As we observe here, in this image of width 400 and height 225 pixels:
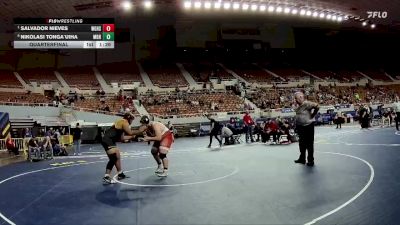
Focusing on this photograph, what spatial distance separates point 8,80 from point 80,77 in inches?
245

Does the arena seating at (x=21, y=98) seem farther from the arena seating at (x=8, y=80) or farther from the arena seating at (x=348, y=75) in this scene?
the arena seating at (x=348, y=75)

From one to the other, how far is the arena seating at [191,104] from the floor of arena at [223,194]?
18795mm

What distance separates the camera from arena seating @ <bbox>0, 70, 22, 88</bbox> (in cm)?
2838

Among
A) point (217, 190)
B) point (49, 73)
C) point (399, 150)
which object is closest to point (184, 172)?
point (217, 190)

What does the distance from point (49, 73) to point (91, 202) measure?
30.3 meters

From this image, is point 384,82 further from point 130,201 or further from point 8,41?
point 130,201

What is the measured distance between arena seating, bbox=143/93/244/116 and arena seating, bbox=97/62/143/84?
5106 millimetres

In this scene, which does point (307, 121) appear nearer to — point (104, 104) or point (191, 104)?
point (191, 104)

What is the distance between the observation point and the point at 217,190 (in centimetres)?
637

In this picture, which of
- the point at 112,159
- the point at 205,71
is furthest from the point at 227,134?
the point at 205,71

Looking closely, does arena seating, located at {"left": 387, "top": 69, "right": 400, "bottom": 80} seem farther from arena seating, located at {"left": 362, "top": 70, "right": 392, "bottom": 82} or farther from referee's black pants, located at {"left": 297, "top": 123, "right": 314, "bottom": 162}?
referee's black pants, located at {"left": 297, "top": 123, "right": 314, "bottom": 162}

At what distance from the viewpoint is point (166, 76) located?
120 ft

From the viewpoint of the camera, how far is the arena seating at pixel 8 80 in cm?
2838
